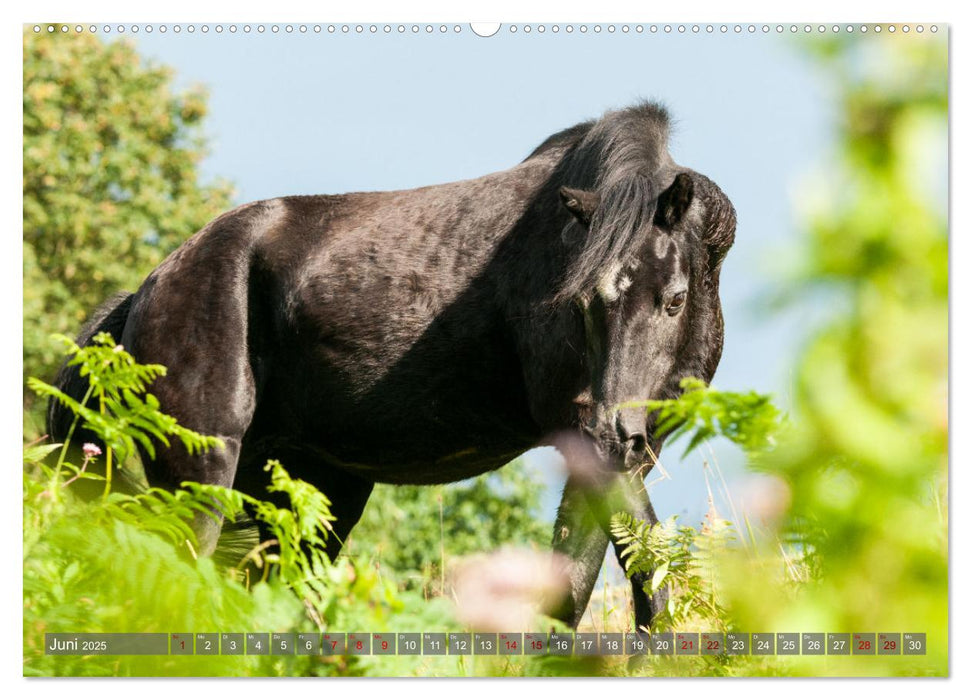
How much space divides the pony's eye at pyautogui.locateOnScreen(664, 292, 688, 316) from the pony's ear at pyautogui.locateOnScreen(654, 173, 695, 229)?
256mm

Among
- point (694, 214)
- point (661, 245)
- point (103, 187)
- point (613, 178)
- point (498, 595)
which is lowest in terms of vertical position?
point (498, 595)

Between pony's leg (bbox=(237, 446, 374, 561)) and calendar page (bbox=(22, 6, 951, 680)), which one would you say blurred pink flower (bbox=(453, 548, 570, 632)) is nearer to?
calendar page (bbox=(22, 6, 951, 680))

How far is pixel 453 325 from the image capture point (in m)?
4.44

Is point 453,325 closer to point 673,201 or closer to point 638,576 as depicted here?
point 673,201

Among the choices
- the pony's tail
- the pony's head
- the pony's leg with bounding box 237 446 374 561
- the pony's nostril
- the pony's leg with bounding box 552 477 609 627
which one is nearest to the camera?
the pony's nostril

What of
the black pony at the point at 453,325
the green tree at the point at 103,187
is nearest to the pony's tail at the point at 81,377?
the black pony at the point at 453,325

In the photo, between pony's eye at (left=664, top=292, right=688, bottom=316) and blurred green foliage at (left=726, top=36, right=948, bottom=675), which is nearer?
blurred green foliage at (left=726, top=36, right=948, bottom=675)

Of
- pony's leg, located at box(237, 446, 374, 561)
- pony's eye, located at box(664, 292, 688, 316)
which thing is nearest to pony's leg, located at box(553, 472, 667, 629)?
pony's eye, located at box(664, 292, 688, 316)

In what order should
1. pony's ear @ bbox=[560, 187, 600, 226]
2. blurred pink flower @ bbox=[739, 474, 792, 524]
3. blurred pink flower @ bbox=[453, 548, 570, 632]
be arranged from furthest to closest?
pony's ear @ bbox=[560, 187, 600, 226], blurred pink flower @ bbox=[453, 548, 570, 632], blurred pink flower @ bbox=[739, 474, 792, 524]

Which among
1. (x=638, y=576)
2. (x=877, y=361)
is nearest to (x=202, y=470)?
(x=638, y=576)

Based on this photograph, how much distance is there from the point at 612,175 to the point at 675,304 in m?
0.56

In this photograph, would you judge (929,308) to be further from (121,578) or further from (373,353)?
(373,353)

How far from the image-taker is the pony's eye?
3861mm

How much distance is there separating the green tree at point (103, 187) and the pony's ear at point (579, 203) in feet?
10.4
